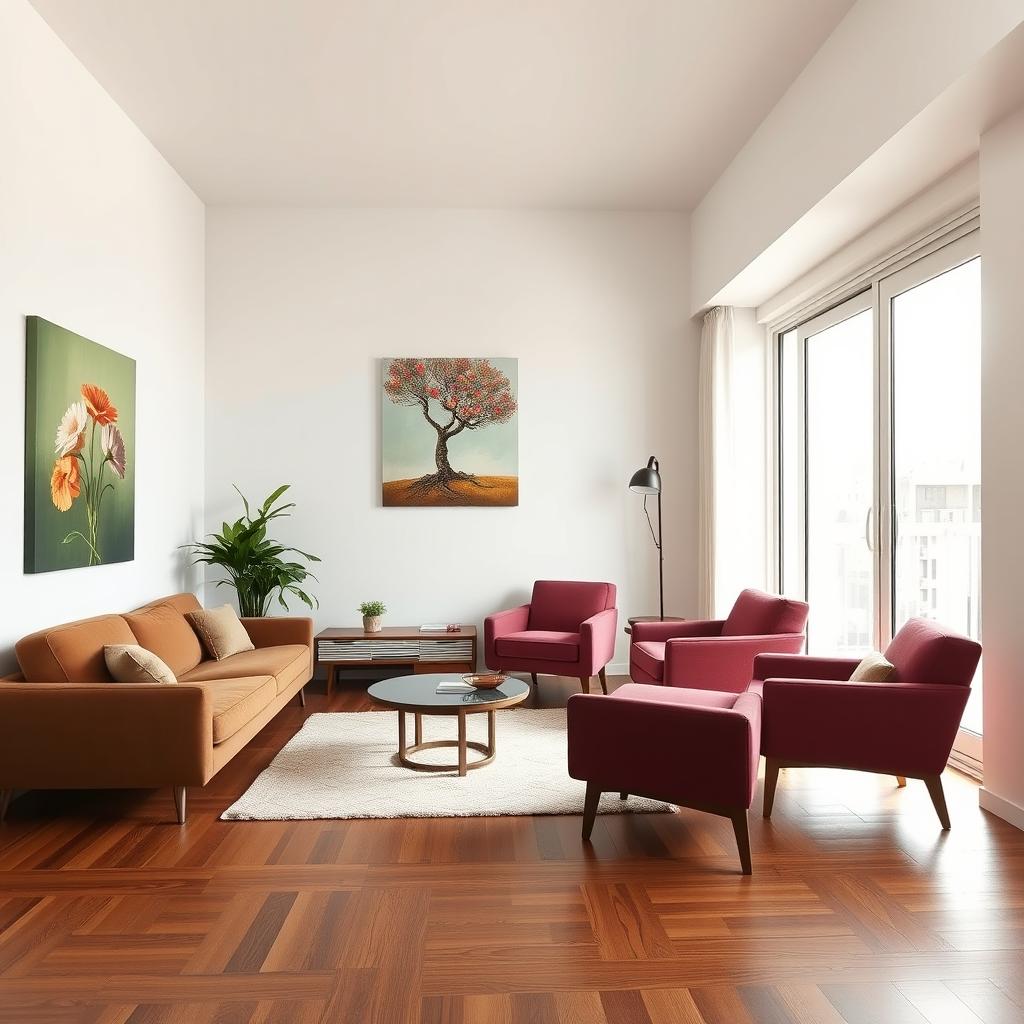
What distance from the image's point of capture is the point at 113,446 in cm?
→ 475

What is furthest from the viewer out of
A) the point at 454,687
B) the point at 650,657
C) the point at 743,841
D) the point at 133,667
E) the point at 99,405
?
the point at 650,657

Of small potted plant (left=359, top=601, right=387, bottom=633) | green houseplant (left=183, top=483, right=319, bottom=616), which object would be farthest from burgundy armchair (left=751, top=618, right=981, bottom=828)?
green houseplant (left=183, top=483, right=319, bottom=616)

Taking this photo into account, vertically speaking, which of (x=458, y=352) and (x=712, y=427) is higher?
(x=458, y=352)

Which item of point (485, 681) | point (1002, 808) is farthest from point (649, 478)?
point (1002, 808)

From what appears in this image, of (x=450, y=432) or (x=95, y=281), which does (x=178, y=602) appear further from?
(x=450, y=432)

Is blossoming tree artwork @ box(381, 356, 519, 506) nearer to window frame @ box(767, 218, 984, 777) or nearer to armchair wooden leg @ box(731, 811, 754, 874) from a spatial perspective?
window frame @ box(767, 218, 984, 777)

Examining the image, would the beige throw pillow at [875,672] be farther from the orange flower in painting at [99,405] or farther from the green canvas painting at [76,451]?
the orange flower in painting at [99,405]

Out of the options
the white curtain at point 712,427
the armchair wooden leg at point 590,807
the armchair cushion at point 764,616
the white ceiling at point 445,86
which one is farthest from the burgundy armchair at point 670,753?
the white ceiling at point 445,86

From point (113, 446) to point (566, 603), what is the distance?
3.11 meters

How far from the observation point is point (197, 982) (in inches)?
89.0

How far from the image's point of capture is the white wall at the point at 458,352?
6508mm

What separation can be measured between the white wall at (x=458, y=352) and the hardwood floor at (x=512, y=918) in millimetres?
3074

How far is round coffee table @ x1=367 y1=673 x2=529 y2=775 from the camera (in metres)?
3.88

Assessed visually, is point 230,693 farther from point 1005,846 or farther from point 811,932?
point 1005,846
